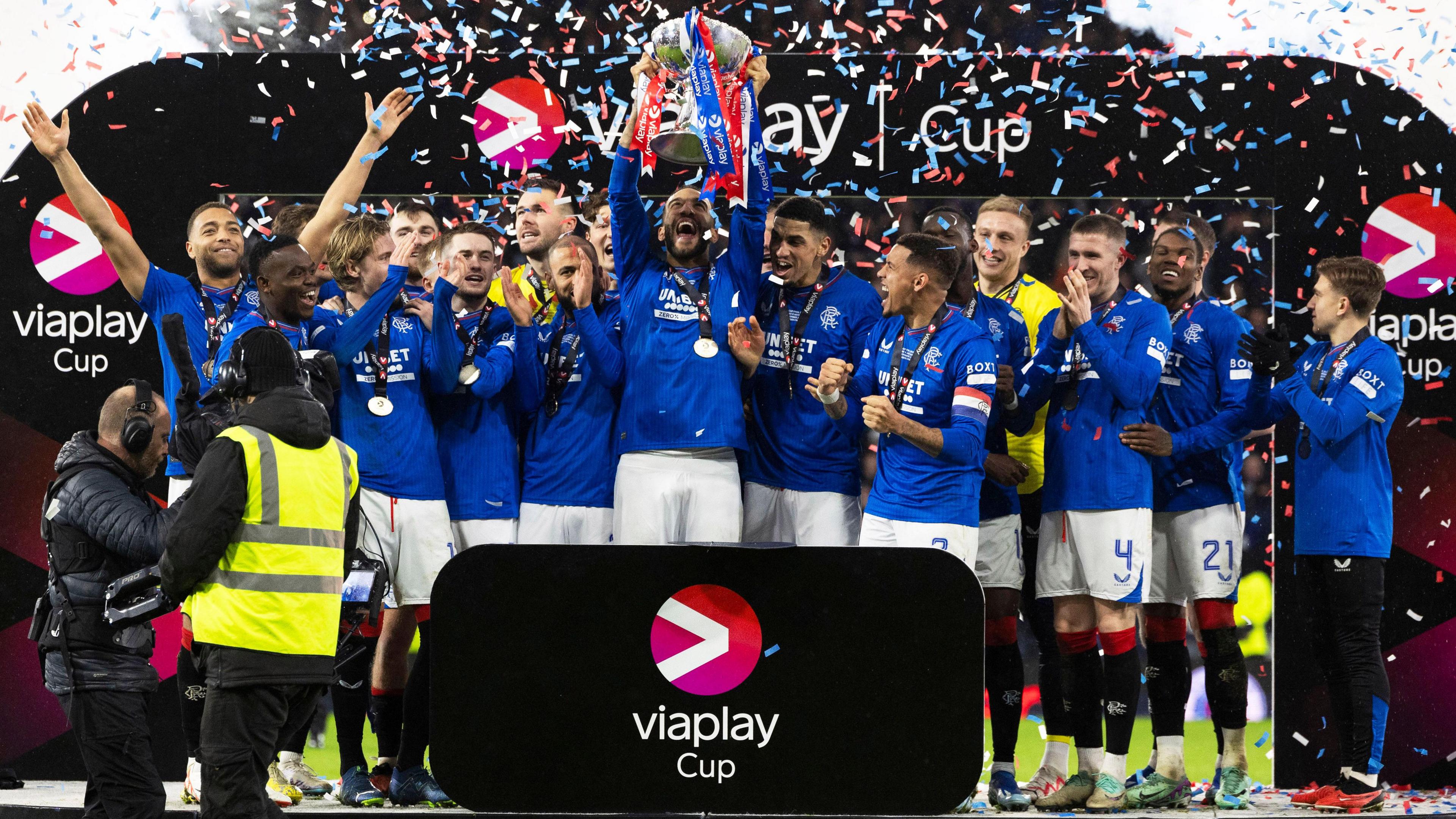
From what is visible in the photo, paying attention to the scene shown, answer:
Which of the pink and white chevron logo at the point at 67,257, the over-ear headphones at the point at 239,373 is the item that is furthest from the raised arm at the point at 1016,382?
the pink and white chevron logo at the point at 67,257

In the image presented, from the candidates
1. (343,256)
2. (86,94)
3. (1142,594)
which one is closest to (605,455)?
(343,256)

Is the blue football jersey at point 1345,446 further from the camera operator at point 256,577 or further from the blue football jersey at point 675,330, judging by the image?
the camera operator at point 256,577

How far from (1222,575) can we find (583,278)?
298 cm

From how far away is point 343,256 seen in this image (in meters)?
5.86

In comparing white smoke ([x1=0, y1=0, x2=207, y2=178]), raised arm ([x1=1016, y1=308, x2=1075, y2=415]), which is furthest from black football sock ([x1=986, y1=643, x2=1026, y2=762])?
white smoke ([x1=0, y1=0, x2=207, y2=178])

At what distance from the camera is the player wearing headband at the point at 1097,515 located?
18.2 feet

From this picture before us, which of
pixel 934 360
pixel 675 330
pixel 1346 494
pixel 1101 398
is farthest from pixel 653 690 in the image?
pixel 1346 494

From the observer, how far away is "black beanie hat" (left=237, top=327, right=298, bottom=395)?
409cm

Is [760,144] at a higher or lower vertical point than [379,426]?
higher

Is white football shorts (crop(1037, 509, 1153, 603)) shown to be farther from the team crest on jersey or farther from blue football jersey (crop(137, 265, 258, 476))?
blue football jersey (crop(137, 265, 258, 476))

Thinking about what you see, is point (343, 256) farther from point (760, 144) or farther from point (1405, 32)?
point (1405, 32)

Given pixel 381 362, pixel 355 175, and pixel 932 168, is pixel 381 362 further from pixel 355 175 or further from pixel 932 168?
pixel 932 168

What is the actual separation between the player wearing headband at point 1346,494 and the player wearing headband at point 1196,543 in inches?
6.2

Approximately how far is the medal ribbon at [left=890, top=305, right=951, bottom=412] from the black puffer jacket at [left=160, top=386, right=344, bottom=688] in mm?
2281
